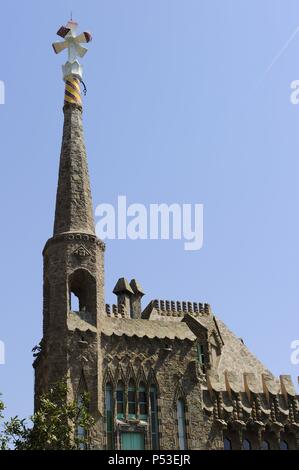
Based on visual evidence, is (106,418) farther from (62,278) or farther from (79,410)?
(62,278)

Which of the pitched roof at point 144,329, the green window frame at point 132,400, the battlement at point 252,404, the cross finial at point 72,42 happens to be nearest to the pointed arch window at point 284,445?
the battlement at point 252,404

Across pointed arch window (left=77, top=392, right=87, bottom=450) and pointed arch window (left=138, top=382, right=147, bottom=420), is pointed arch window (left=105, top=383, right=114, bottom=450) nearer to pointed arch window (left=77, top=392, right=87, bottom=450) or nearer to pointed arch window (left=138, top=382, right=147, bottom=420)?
pointed arch window (left=77, top=392, right=87, bottom=450)

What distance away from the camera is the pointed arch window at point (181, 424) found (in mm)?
40625

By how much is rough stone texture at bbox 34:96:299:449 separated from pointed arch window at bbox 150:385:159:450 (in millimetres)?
183

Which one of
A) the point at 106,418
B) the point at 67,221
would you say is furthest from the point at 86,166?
the point at 106,418

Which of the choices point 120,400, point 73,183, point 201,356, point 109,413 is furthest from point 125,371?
point 73,183

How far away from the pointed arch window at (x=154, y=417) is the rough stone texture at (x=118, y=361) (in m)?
0.18

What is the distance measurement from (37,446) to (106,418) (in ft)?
18.7

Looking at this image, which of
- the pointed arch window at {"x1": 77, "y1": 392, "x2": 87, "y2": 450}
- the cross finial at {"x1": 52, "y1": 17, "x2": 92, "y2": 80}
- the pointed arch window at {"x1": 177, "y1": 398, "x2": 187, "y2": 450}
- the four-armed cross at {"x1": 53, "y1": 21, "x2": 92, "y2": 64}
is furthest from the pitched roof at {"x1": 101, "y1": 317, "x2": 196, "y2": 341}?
the four-armed cross at {"x1": 53, "y1": 21, "x2": 92, "y2": 64}

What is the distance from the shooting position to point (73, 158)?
45875 millimetres

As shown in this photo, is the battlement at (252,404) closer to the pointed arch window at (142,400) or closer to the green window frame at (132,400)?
the pointed arch window at (142,400)

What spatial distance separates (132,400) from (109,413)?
55.5 inches

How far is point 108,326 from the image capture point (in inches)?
1663

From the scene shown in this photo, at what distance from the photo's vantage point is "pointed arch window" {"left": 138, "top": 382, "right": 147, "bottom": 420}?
4084 centimetres
